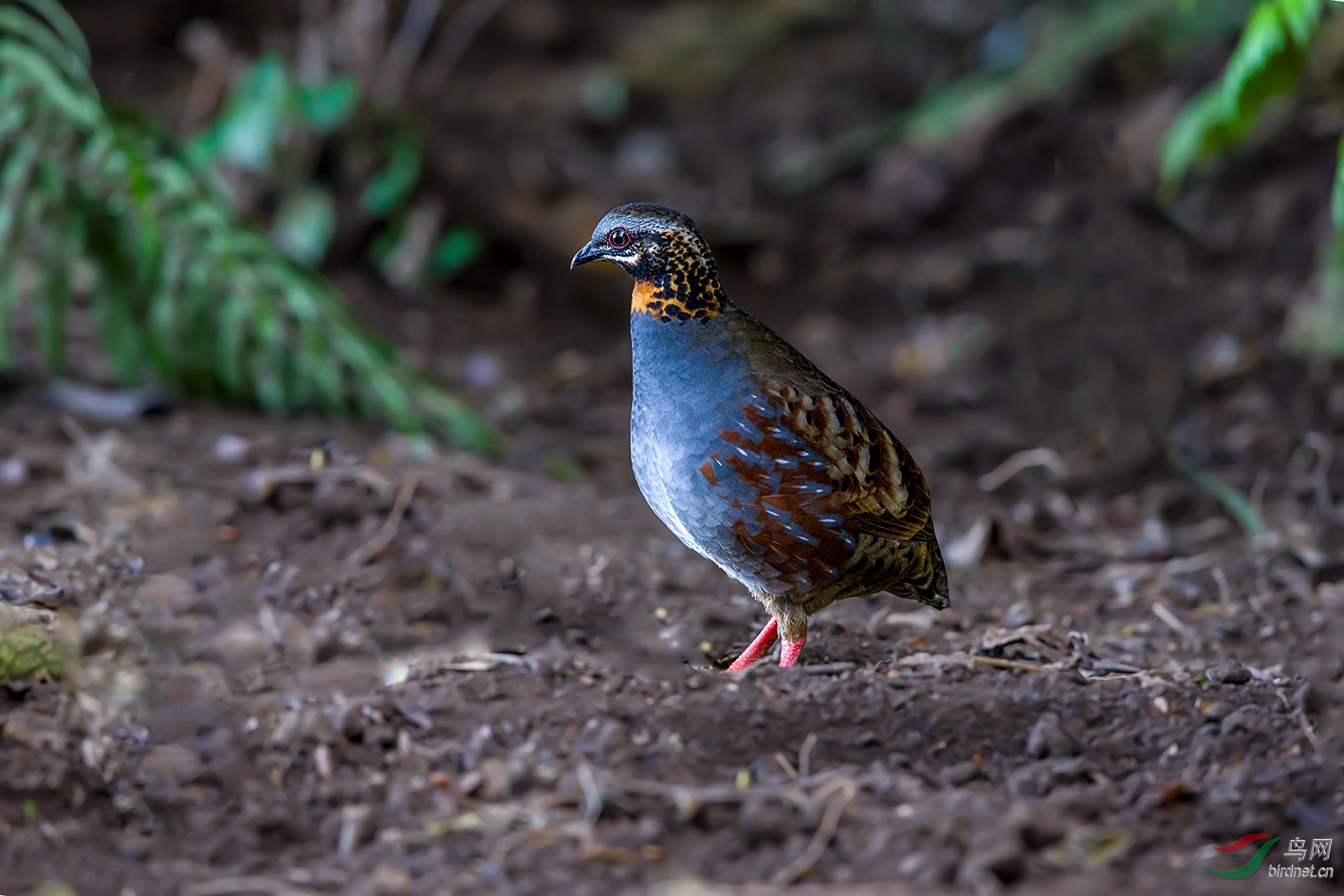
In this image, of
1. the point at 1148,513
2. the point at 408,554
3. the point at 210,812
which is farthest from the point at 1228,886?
the point at 1148,513

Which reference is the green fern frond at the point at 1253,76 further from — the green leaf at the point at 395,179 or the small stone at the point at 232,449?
the green leaf at the point at 395,179

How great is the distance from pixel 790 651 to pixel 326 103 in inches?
200

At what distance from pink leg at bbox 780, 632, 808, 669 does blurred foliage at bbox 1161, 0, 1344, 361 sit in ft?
6.52

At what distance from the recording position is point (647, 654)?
3721 mm

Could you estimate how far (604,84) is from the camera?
1125cm

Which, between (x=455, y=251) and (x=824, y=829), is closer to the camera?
(x=824, y=829)

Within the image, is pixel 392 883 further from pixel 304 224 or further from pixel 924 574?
pixel 304 224

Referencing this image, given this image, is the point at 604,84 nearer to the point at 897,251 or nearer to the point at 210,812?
the point at 897,251

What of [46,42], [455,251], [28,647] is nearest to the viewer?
[28,647]

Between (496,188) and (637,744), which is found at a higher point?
(496,188)

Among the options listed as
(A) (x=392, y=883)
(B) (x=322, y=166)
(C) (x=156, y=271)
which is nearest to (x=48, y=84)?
(C) (x=156, y=271)

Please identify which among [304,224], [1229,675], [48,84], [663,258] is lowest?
[1229,675]

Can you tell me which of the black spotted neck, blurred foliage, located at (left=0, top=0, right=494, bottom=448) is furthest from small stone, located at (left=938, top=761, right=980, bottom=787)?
blurred foliage, located at (left=0, top=0, right=494, bottom=448)

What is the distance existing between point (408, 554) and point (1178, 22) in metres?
7.03
